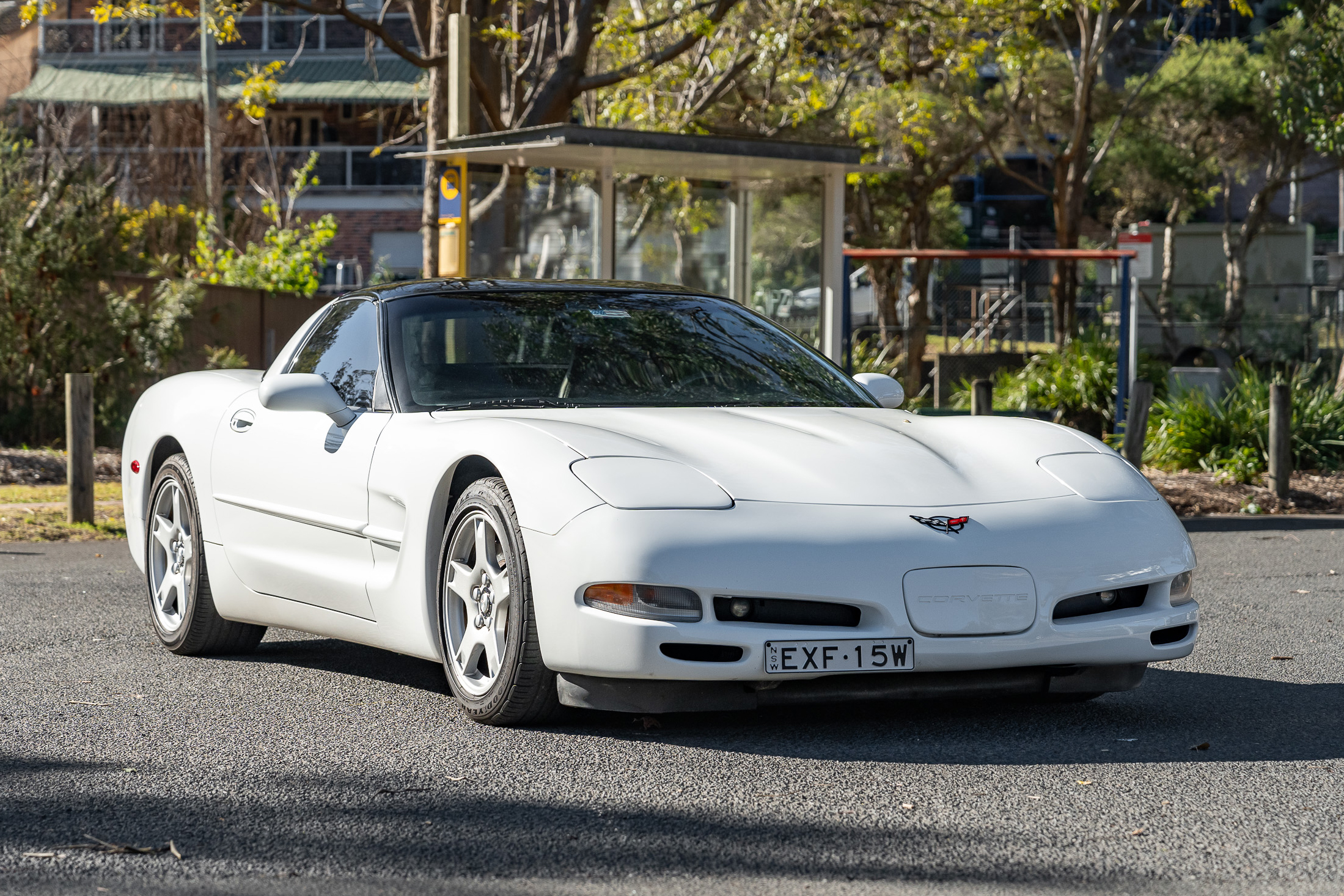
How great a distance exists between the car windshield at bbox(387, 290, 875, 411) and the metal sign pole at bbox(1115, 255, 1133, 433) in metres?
10.6

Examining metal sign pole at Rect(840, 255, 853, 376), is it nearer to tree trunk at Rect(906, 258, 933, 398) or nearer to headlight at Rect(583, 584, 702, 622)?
tree trunk at Rect(906, 258, 933, 398)

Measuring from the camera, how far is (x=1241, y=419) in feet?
48.1

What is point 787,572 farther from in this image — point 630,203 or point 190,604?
point 630,203

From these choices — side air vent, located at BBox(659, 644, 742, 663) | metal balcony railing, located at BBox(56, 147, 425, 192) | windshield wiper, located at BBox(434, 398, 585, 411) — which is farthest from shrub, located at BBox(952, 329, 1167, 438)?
metal balcony railing, located at BBox(56, 147, 425, 192)

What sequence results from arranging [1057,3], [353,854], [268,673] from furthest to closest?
[1057,3] < [268,673] < [353,854]

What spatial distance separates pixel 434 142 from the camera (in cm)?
1447

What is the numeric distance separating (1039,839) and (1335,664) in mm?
2882

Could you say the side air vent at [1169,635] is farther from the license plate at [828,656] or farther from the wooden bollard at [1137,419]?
the wooden bollard at [1137,419]

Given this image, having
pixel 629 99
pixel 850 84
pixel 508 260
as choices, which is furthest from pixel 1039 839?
pixel 850 84

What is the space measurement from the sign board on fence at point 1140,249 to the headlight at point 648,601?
1292cm

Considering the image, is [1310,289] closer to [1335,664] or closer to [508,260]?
[508,260]

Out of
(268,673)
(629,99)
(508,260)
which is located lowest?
(268,673)

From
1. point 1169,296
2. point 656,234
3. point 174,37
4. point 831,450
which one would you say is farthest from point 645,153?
point 174,37

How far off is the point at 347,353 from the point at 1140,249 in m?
12.1
